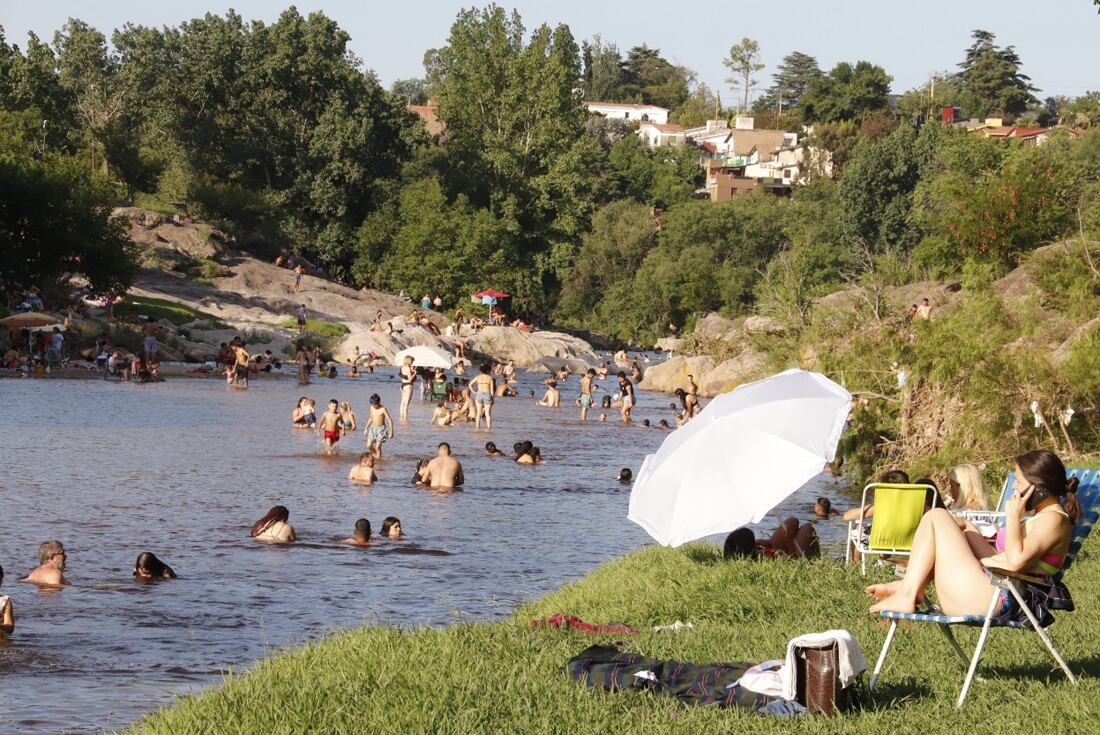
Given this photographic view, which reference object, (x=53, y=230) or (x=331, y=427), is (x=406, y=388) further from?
(x=53, y=230)

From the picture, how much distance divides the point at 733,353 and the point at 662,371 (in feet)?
12.4

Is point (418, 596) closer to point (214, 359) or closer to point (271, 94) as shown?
point (214, 359)

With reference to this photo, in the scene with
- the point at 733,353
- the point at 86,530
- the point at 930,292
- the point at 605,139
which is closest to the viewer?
the point at 86,530

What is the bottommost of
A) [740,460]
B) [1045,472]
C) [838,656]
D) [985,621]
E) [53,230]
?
[838,656]

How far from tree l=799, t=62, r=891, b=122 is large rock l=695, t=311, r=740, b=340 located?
225ft

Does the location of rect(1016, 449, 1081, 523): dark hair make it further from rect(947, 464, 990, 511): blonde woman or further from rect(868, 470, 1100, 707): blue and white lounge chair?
rect(947, 464, 990, 511): blonde woman

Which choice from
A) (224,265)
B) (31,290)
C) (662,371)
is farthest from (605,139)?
(31,290)

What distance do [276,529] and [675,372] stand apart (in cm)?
3811

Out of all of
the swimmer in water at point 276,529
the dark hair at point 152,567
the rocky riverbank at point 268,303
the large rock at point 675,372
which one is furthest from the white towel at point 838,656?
the rocky riverbank at point 268,303

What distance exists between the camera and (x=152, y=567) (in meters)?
13.1

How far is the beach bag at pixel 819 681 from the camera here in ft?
20.0

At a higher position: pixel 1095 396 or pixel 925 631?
pixel 1095 396

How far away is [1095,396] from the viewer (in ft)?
55.4

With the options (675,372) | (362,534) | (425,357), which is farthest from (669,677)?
(675,372)
